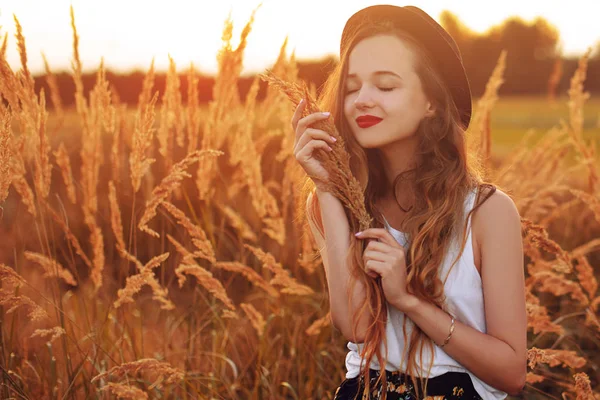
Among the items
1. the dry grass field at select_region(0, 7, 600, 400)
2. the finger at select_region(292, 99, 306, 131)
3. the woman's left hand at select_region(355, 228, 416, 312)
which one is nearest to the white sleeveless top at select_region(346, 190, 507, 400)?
the woman's left hand at select_region(355, 228, 416, 312)

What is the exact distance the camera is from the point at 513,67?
80.6ft

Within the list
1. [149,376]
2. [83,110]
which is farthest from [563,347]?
[83,110]

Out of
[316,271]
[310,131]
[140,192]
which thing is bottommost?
[316,271]

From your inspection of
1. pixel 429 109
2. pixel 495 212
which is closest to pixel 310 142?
pixel 429 109

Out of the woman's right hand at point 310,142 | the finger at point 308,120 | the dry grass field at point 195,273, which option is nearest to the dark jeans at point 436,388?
the dry grass field at point 195,273

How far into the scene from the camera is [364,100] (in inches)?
72.7

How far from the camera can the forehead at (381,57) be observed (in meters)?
1.90

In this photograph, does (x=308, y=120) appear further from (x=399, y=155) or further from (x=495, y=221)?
(x=495, y=221)

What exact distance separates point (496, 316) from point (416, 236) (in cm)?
29

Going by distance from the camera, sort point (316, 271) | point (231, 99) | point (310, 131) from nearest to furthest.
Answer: point (310, 131) → point (231, 99) → point (316, 271)

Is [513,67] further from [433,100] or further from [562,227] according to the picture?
[433,100]

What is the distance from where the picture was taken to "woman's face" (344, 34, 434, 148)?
187 cm

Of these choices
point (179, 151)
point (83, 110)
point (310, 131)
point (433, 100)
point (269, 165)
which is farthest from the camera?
point (269, 165)

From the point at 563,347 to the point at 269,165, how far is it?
2.54m
